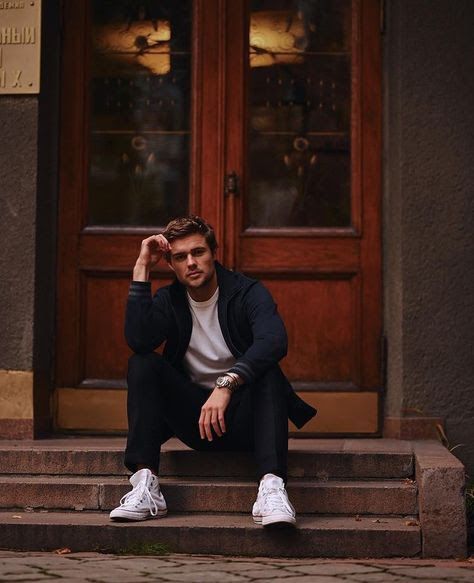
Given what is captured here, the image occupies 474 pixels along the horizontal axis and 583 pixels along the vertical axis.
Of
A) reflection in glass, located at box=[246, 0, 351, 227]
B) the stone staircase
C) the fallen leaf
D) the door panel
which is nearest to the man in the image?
the stone staircase

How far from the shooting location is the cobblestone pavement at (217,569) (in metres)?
4.34

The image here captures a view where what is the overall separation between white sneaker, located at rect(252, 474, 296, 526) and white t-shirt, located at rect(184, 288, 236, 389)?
66 cm

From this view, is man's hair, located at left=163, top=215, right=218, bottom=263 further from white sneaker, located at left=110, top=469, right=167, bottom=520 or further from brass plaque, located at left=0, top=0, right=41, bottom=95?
brass plaque, located at left=0, top=0, right=41, bottom=95

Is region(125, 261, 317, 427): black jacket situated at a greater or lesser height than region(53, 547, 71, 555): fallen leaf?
greater

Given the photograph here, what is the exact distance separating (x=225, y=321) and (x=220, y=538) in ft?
3.38

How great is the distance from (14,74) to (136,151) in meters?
0.83

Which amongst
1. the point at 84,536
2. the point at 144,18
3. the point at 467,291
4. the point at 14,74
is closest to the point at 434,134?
the point at 467,291

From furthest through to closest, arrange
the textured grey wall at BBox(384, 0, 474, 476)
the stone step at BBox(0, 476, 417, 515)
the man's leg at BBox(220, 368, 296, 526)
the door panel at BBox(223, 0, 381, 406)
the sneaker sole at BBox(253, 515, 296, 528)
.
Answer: the door panel at BBox(223, 0, 381, 406)
the textured grey wall at BBox(384, 0, 474, 476)
the stone step at BBox(0, 476, 417, 515)
the man's leg at BBox(220, 368, 296, 526)
the sneaker sole at BBox(253, 515, 296, 528)

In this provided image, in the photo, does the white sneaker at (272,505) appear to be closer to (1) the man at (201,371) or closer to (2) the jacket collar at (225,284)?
(1) the man at (201,371)

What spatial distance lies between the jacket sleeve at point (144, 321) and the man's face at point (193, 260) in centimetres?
18

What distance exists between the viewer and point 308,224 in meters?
6.66

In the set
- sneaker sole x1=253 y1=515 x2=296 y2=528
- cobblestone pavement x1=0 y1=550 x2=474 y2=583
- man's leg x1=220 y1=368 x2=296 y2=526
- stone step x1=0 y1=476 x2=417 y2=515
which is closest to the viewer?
cobblestone pavement x1=0 y1=550 x2=474 y2=583

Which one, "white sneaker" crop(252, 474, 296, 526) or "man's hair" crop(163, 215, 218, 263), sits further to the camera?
"man's hair" crop(163, 215, 218, 263)

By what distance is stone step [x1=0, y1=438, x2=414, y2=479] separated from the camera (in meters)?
5.61
